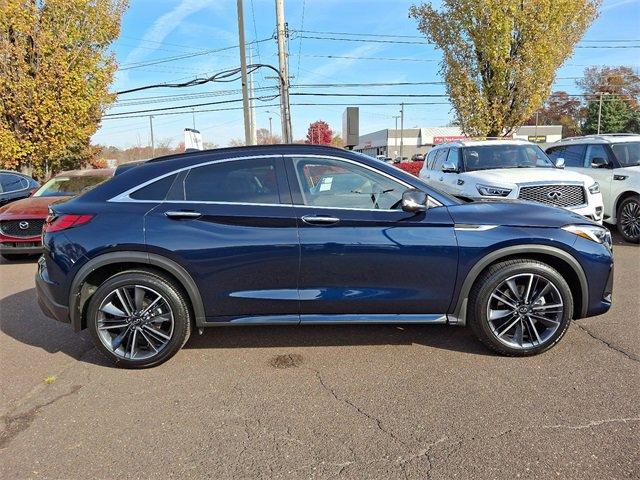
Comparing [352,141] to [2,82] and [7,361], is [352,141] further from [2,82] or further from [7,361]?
[7,361]

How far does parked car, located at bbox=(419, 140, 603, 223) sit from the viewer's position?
6.92 m

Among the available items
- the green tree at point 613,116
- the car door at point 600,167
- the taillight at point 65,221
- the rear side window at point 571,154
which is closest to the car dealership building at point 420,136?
the green tree at point 613,116

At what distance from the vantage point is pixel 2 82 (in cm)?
1321

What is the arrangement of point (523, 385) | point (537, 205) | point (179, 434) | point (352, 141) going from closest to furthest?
point (179, 434)
point (523, 385)
point (537, 205)
point (352, 141)

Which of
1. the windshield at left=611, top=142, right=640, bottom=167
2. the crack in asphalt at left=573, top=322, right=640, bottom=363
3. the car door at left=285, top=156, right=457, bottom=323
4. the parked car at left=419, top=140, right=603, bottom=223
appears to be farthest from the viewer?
the windshield at left=611, top=142, right=640, bottom=167

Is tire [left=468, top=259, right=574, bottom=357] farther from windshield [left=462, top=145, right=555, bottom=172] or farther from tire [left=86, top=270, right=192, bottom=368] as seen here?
windshield [left=462, top=145, right=555, bottom=172]

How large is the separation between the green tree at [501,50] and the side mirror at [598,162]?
25.5ft

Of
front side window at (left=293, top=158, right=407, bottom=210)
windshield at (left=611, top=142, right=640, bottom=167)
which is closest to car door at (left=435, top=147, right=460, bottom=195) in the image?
windshield at (left=611, top=142, right=640, bottom=167)

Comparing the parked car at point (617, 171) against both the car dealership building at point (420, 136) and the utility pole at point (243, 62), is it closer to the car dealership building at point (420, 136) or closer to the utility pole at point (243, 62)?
the utility pole at point (243, 62)

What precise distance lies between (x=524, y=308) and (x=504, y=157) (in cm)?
544

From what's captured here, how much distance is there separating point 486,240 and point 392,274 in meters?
0.77

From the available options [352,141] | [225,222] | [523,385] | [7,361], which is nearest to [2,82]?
[352,141]

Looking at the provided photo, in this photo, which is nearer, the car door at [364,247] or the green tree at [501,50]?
the car door at [364,247]

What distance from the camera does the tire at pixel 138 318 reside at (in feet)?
12.1
